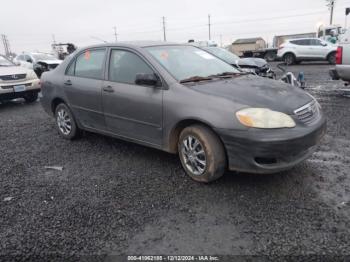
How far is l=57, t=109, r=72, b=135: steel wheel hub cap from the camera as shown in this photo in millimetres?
5127

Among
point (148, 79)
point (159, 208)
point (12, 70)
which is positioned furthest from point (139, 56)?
point (12, 70)

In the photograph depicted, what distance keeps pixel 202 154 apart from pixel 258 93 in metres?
0.90

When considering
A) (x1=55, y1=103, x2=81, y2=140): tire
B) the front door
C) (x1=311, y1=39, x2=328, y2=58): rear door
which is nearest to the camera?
the front door

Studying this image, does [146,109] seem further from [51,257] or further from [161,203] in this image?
[51,257]

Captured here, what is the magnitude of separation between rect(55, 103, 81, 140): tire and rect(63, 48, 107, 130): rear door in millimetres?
209

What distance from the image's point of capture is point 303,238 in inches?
96.8

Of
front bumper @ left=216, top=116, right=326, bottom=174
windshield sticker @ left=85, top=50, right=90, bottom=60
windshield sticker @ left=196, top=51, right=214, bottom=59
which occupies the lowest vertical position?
front bumper @ left=216, top=116, right=326, bottom=174

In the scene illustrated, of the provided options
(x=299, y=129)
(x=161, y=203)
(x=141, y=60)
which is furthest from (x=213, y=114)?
(x=141, y=60)

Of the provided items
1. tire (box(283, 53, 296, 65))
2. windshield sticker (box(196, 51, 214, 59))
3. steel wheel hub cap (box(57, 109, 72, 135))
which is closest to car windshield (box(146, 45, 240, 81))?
windshield sticker (box(196, 51, 214, 59))

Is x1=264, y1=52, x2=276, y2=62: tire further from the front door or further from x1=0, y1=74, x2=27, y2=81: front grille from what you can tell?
the front door

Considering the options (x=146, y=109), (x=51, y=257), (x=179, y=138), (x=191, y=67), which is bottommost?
(x=51, y=257)

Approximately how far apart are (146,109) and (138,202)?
3.83ft

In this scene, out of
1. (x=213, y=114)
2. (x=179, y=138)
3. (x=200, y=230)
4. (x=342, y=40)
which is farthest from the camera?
(x=342, y=40)

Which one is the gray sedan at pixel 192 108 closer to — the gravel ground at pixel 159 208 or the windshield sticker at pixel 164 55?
the windshield sticker at pixel 164 55
